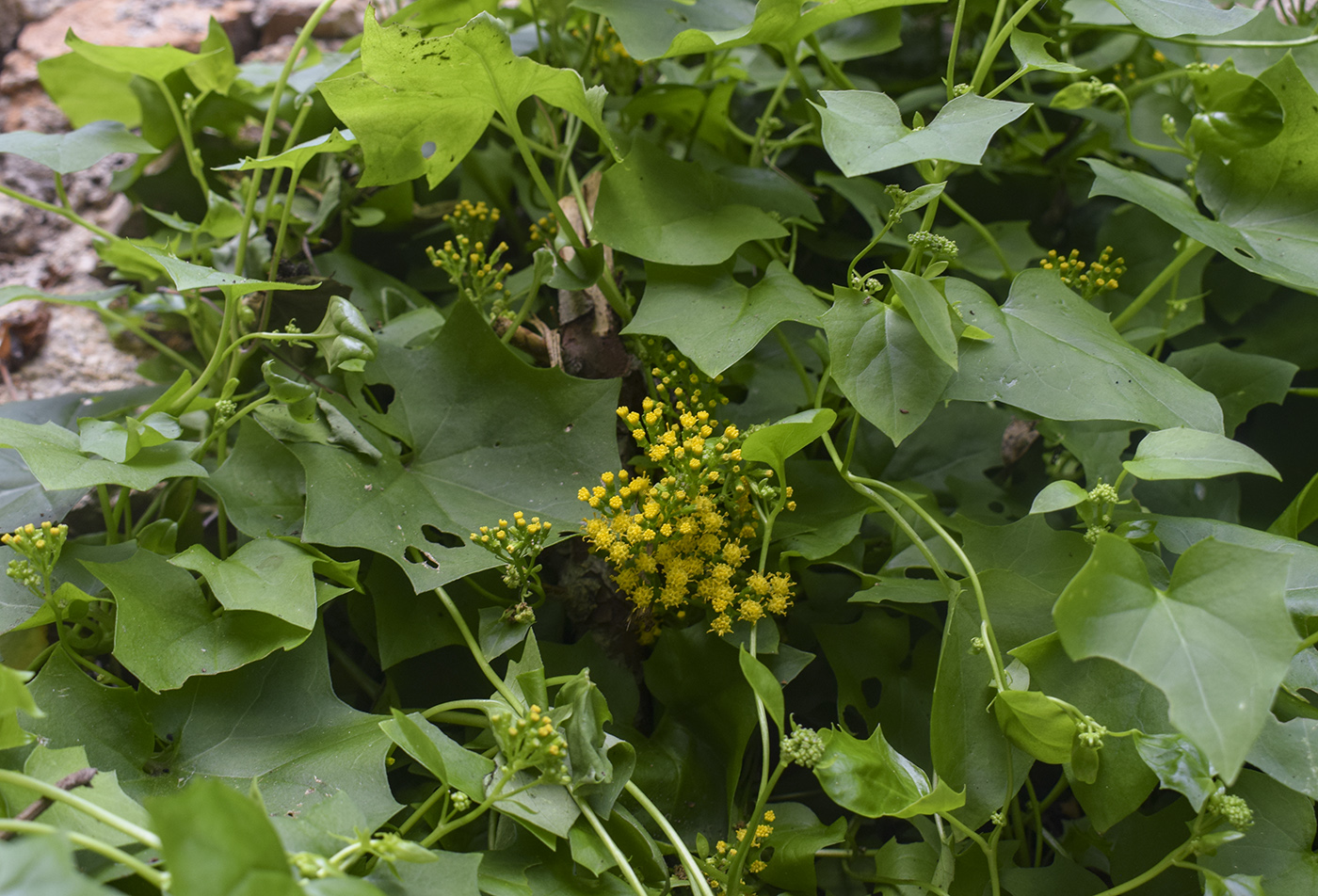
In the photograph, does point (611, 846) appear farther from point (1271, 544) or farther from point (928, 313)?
point (1271, 544)

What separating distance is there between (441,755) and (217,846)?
0.22 m

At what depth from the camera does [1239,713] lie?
0.53 m

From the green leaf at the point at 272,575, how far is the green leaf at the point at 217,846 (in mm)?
268

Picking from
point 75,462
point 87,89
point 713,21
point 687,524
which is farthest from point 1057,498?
point 87,89

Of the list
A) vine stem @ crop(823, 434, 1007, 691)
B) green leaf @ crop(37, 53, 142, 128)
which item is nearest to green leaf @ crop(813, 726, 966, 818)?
vine stem @ crop(823, 434, 1007, 691)

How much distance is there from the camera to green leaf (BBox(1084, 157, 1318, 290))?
900 millimetres

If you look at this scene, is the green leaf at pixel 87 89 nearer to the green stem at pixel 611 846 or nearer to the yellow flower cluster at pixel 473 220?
the yellow flower cluster at pixel 473 220

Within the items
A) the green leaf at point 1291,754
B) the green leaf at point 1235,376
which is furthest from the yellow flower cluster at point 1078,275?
the green leaf at point 1291,754

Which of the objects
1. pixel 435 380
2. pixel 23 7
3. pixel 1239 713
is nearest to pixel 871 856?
pixel 1239 713

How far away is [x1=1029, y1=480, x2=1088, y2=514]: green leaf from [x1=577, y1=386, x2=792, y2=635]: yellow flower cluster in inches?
9.7

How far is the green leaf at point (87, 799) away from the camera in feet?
1.90

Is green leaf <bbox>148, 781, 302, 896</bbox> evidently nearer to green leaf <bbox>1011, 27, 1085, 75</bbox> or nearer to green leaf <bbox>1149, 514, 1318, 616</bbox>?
green leaf <bbox>1149, 514, 1318, 616</bbox>

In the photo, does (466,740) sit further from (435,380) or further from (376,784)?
A: (435,380)

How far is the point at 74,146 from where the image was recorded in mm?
1061
